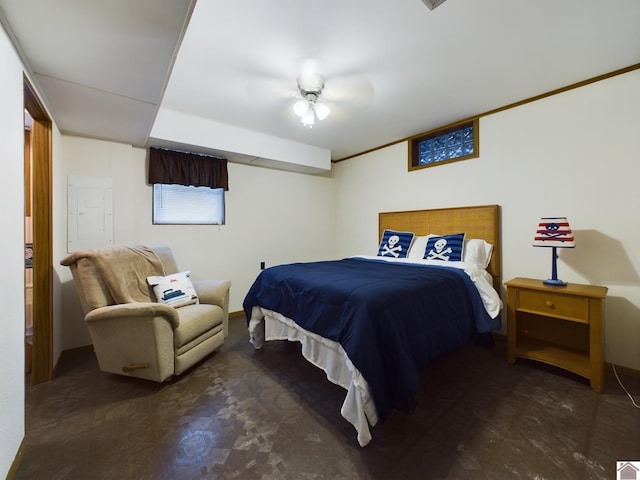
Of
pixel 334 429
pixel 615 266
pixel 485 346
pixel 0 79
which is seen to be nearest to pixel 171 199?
pixel 0 79

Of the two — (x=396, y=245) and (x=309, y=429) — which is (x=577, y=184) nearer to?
(x=396, y=245)

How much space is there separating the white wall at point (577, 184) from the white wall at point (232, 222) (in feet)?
6.91

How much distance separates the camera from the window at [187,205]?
10.4 ft

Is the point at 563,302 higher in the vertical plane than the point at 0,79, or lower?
lower

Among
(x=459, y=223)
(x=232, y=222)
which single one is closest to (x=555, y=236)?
(x=459, y=223)

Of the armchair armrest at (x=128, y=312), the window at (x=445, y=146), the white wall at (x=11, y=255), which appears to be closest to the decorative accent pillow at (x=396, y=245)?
the window at (x=445, y=146)

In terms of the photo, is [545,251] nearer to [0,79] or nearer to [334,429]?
[334,429]

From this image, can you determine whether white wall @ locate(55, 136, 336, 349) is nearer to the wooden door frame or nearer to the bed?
the wooden door frame

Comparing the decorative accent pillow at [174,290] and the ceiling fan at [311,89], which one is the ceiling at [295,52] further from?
the decorative accent pillow at [174,290]

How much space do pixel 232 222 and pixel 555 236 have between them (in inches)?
138

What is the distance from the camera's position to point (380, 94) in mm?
2492

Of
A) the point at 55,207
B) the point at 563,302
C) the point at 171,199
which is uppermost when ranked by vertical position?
the point at 171,199

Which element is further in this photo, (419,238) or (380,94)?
(419,238)

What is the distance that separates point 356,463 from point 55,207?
2903 millimetres
